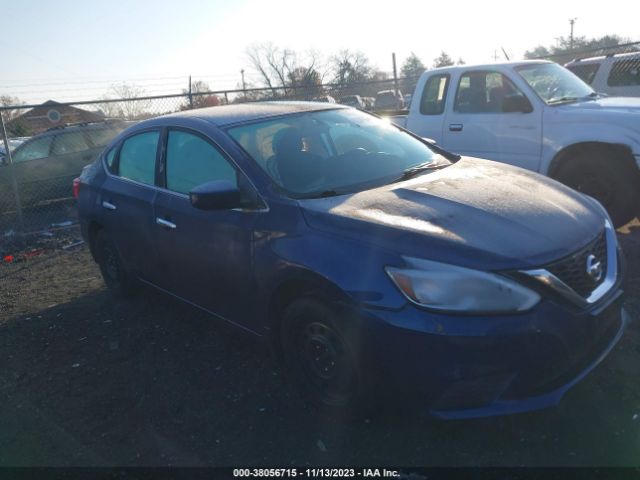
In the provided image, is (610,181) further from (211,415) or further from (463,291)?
(211,415)

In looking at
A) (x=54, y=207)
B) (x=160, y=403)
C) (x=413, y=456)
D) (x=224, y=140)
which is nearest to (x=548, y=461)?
(x=413, y=456)

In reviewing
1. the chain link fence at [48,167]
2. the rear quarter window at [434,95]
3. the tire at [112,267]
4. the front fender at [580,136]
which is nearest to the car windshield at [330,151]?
the tire at [112,267]

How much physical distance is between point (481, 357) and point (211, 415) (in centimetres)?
170

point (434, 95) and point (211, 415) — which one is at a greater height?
point (434, 95)

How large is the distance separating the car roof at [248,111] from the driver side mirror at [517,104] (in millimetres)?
2680

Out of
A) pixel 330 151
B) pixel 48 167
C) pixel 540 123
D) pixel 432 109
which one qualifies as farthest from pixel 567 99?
pixel 48 167

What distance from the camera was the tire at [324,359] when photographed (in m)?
2.88

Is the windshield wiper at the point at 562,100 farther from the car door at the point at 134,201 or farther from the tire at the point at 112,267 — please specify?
the tire at the point at 112,267

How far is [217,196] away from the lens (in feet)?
10.9

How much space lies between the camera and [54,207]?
10.3m

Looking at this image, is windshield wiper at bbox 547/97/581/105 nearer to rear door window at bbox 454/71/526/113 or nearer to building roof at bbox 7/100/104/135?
rear door window at bbox 454/71/526/113

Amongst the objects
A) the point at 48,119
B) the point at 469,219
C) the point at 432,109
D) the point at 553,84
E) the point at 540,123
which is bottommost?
the point at 469,219

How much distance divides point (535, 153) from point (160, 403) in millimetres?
4768

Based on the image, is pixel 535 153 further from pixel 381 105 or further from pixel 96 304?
pixel 381 105
